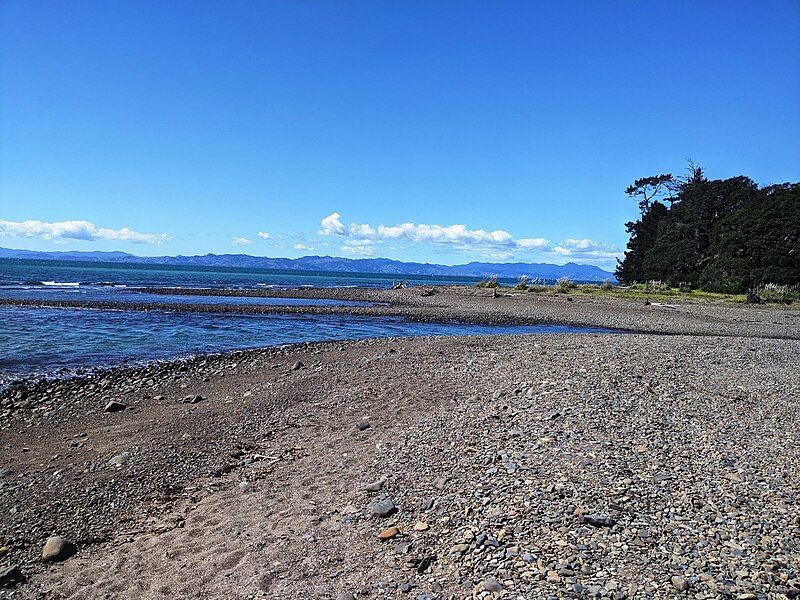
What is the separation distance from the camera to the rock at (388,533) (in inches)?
200

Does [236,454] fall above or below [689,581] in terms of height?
below

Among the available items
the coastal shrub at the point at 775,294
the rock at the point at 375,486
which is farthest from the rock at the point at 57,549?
the coastal shrub at the point at 775,294

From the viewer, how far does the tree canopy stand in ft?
138

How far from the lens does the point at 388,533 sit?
5117 millimetres

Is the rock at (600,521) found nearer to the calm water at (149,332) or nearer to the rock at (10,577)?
the rock at (10,577)

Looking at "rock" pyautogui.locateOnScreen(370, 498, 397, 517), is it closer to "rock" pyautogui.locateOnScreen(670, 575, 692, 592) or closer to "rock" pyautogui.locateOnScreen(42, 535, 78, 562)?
"rock" pyautogui.locateOnScreen(670, 575, 692, 592)

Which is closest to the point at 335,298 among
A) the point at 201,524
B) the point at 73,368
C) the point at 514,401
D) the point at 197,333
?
the point at 197,333

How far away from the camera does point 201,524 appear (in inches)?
226

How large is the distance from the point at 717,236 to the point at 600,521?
5406cm

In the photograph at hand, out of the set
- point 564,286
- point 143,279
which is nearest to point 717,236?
point 564,286

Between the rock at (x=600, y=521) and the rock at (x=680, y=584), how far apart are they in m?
0.81

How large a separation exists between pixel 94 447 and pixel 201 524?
3447 mm

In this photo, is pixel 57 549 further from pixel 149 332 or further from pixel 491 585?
pixel 149 332

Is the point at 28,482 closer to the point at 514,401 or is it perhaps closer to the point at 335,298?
the point at 514,401
